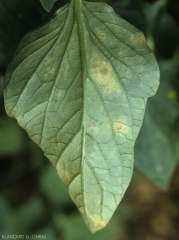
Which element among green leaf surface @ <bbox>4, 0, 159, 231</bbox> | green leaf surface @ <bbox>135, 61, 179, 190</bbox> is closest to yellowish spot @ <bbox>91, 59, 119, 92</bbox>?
green leaf surface @ <bbox>4, 0, 159, 231</bbox>

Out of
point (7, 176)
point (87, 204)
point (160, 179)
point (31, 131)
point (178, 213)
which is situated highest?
point (31, 131)

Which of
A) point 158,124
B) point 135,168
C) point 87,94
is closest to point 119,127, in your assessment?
point 87,94

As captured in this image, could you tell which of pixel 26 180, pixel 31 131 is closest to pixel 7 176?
pixel 26 180

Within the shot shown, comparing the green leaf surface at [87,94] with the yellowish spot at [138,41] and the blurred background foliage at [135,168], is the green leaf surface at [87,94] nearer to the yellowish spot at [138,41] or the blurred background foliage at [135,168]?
the yellowish spot at [138,41]

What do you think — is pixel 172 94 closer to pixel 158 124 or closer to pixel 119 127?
pixel 158 124

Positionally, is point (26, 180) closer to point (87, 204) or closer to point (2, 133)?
point (2, 133)

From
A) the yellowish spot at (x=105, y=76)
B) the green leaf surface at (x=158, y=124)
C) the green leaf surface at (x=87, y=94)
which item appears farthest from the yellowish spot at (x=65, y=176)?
the green leaf surface at (x=158, y=124)

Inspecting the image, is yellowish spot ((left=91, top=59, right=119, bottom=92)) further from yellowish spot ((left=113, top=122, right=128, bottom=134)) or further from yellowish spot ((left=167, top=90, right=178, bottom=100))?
yellowish spot ((left=167, top=90, right=178, bottom=100))

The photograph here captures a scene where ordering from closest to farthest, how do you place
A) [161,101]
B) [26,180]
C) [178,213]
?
1. [161,101]
2. [26,180]
3. [178,213]
